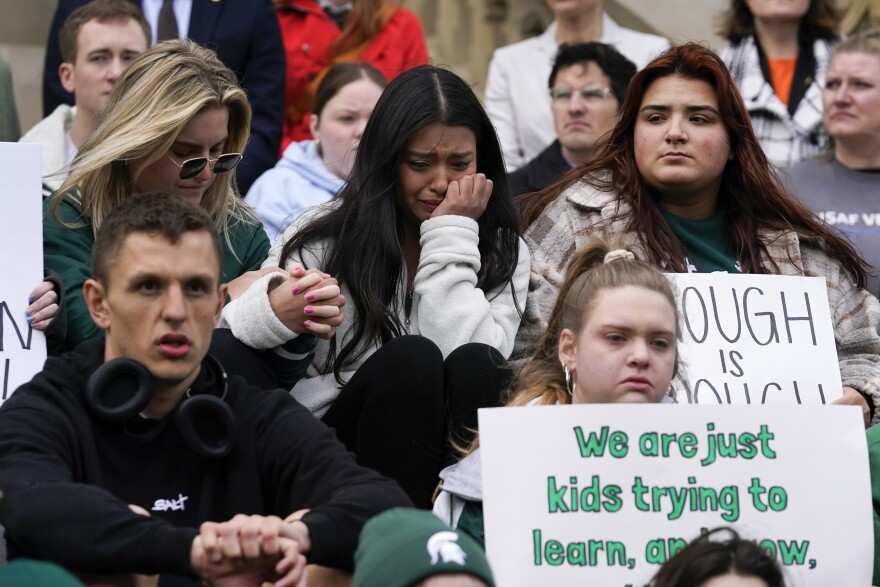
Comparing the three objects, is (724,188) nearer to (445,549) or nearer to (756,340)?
(756,340)

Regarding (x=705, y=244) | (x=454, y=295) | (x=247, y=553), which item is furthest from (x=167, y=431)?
(x=705, y=244)

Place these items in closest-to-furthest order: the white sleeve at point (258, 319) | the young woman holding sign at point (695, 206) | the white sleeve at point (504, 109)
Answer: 1. the white sleeve at point (258, 319)
2. the young woman holding sign at point (695, 206)
3. the white sleeve at point (504, 109)

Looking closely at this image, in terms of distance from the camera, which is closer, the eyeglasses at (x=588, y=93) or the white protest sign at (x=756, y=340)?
the white protest sign at (x=756, y=340)

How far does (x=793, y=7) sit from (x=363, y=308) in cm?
374

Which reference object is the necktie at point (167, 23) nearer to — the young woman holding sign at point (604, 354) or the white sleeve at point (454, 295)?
the white sleeve at point (454, 295)

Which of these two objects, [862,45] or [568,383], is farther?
[862,45]

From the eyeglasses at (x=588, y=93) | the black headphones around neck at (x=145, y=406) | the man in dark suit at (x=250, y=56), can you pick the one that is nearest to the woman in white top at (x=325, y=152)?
the man in dark suit at (x=250, y=56)

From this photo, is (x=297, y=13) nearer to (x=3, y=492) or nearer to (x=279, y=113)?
(x=279, y=113)

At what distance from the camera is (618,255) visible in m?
5.02

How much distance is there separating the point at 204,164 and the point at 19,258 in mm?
648

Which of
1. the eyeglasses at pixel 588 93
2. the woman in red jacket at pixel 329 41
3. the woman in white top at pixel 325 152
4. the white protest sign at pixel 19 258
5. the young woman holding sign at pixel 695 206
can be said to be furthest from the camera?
the woman in red jacket at pixel 329 41

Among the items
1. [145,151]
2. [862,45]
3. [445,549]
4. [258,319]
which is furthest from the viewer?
[862,45]

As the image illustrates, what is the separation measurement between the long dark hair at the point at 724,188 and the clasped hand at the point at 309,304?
1270 mm

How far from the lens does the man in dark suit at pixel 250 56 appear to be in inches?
298
